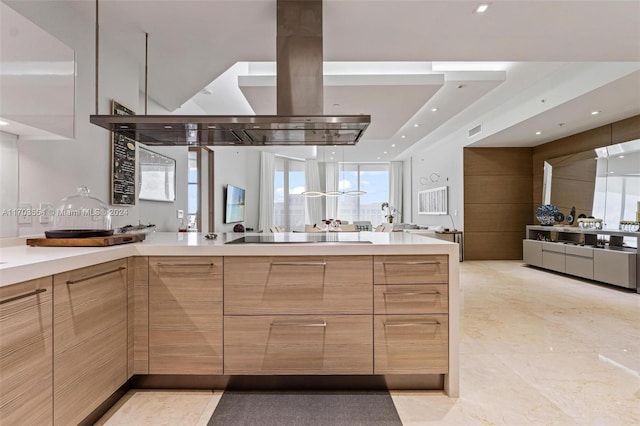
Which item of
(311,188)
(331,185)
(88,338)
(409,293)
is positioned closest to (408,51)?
(409,293)

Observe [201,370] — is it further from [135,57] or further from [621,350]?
[621,350]

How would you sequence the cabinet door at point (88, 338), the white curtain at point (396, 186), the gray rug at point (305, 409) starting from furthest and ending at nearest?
the white curtain at point (396, 186) < the gray rug at point (305, 409) < the cabinet door at point (88, 338)

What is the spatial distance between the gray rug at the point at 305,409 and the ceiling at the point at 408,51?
7.97 feet

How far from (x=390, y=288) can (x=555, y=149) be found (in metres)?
6.68

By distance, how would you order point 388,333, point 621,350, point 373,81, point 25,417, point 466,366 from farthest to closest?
point 373,81
point 621,350
point 466,366
point 388,333
point 25,417

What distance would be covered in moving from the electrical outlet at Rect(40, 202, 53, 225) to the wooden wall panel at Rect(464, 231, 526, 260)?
7353 millimetres

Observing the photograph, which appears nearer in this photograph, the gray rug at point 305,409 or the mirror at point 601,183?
the gray rug at point 305,409

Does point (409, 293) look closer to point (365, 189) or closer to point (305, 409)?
point (305, 409)

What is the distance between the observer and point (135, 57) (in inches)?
119

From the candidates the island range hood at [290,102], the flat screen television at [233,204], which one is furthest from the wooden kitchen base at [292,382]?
the flat screen television at [233,204]

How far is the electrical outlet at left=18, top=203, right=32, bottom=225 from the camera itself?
1.94 m

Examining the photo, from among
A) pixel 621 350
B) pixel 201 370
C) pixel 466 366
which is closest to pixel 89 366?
pixel 201 370

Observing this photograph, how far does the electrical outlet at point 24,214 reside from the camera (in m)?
1.94

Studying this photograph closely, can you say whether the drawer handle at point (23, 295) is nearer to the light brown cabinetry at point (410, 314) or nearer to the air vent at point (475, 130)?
the light brown cabinetry at point (410, 314)
